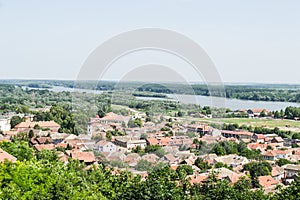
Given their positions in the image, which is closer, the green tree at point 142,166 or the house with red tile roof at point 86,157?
the green tree at point 142,166

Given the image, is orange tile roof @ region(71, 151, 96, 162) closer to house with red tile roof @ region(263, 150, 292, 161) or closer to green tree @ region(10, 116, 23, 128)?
house with red tile roof @ region(263, 150, 292, 161)

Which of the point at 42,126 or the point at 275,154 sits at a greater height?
the point at 42,126

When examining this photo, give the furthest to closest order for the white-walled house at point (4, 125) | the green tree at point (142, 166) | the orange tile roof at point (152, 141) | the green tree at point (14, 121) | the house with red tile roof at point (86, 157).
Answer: the green tree at point (14, 121), the white-walled house at point (4, 125), the orange tile roof at point (152, 141), the house with red tile roof at point (86, 157), the green tree at point (142, 166)

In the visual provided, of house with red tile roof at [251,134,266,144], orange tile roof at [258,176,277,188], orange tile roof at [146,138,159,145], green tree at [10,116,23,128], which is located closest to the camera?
orange tile roof at [258,176,277,188]

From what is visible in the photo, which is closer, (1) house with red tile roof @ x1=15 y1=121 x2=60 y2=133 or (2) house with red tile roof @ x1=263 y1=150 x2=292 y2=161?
(2) house with red tile roof @ x1=263 y1=150 x2=292 y2=161

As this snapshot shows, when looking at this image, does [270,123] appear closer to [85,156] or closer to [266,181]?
[266,181]

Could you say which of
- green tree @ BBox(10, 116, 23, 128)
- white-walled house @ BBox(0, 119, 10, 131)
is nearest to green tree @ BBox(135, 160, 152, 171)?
white-walled house @ BBox(0, 119, 10, 131)

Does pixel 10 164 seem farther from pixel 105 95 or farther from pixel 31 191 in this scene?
pixel 105 95

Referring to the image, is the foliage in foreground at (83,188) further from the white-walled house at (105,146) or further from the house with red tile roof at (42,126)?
the house with red tile roof at (42,126)

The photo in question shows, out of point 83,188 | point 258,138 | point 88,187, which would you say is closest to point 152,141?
point 258,138

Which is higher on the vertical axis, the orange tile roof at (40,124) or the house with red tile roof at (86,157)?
the house with red tile roof at (86,157)

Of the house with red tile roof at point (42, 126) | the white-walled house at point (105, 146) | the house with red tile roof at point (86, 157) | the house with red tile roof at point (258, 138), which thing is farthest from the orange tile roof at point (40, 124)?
the house with red tile roof at point (258, 138)

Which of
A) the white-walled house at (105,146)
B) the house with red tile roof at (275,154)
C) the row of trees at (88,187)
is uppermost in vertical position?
the row of trees at (88,187)
